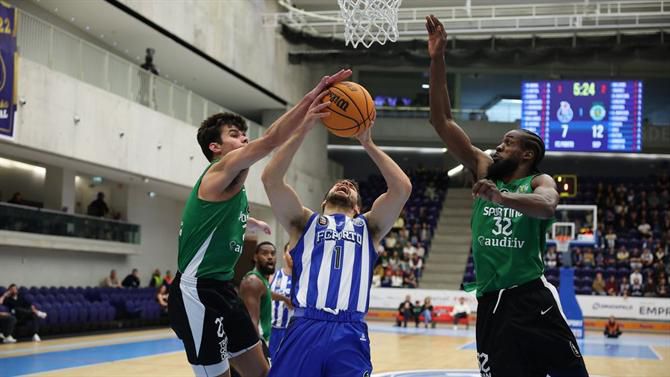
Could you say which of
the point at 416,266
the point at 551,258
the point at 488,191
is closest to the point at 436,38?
the point at 488,191

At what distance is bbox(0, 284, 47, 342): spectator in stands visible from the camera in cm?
1600

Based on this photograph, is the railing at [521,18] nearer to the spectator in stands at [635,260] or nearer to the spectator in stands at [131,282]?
the spectator in stands at [635,260]

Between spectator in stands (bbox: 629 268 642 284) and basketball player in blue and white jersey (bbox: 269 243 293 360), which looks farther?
spectator in stands (bbox: 629 268 642 284)

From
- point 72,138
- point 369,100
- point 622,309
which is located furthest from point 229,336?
point 622,309

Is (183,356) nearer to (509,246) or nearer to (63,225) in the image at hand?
(63,225)

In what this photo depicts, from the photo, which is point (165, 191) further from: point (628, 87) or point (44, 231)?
point (628, 87)

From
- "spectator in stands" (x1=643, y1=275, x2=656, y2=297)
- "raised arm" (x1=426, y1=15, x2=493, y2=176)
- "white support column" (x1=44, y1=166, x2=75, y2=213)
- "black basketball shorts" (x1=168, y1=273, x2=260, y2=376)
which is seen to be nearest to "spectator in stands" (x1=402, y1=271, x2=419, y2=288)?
"spectator in stands" (x1=643, y1=275, x2=656, y2=297)

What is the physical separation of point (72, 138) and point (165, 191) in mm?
7115

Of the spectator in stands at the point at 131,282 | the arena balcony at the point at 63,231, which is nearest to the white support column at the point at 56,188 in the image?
the arena balcony at the point at 63,231

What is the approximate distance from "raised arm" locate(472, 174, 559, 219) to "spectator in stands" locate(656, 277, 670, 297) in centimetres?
2497

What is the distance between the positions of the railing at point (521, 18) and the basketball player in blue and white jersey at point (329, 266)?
64.5 ft

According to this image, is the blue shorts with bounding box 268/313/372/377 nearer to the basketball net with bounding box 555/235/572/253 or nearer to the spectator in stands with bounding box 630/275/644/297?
the basketball net with bounding box 555/235/572/253

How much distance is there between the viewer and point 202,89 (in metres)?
26.8

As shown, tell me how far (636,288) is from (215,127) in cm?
2474
